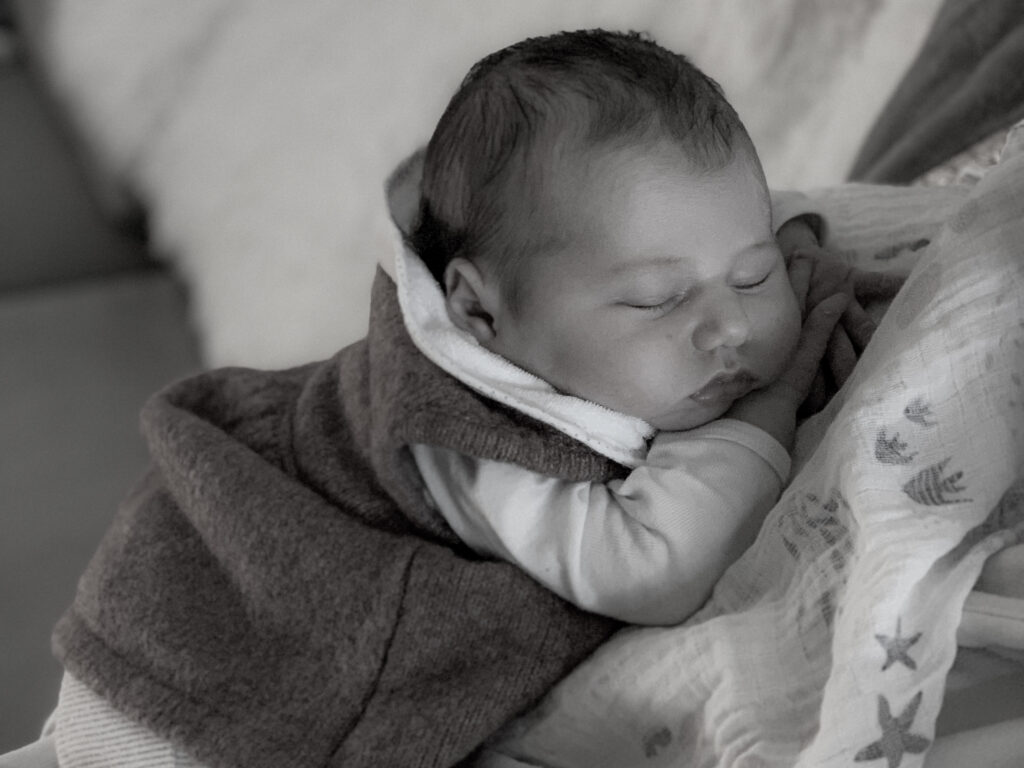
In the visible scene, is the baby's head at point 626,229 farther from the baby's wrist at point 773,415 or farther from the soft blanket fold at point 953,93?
the soft blanket fold at point 953,93

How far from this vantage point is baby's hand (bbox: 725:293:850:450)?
72cm

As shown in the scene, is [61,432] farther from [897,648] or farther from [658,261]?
[897,648]

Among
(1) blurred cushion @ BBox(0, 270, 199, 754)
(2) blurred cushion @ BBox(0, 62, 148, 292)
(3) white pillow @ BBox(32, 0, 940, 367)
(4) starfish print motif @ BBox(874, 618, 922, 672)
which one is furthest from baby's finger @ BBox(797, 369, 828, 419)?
(2) blurred cushion @ BBox(0, 62, 148, 292)

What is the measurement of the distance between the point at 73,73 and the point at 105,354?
37 cm

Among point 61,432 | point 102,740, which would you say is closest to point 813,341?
point 102,740

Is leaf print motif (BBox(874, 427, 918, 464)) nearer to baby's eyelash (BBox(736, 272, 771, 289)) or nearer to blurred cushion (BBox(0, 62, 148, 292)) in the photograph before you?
baby's eyelash (BBox(736, 272, 771, 289))

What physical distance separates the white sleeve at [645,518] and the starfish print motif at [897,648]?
0.17m

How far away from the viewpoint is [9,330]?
1.48 m

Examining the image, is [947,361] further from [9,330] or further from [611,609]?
[9,330]

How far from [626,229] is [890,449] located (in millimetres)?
222

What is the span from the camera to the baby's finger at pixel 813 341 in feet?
2.39

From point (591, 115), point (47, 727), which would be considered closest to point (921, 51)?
point (591, 115)

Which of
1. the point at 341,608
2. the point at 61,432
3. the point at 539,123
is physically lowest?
the point at 61,432

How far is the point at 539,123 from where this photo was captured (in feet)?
2.39
